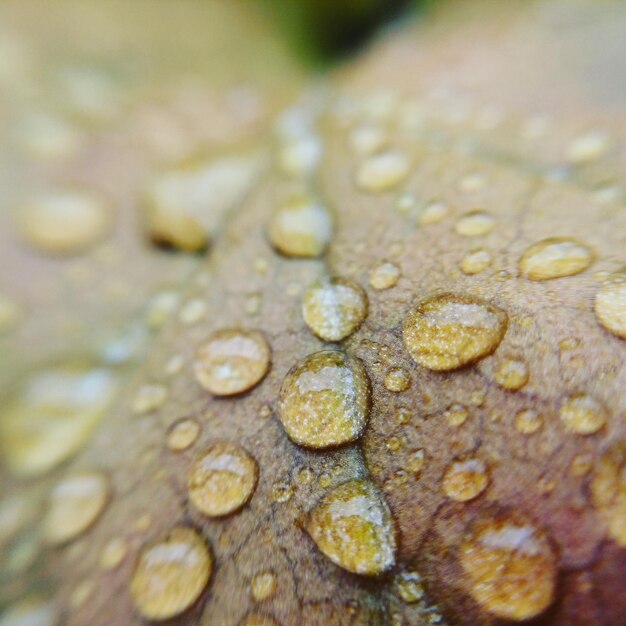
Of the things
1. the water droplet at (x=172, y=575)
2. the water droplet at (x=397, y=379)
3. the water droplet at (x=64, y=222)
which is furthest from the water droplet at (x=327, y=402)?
the water droplet at (x=64, y=222)

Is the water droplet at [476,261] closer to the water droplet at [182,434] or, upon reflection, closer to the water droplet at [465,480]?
the water droplet at [465,480]

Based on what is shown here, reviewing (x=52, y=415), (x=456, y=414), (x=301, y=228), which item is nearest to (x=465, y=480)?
(x=456, y=414)

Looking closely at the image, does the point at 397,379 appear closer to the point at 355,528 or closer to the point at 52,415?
the point at 355,528

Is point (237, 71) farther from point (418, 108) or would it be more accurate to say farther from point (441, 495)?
point (441, 495)

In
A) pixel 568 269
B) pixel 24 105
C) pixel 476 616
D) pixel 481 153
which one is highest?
pixel 24 105

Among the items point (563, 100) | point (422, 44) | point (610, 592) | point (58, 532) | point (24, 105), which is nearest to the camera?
point (610, 592)

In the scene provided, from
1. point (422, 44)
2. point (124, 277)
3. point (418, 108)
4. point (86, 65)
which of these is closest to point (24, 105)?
point (86, 65)
